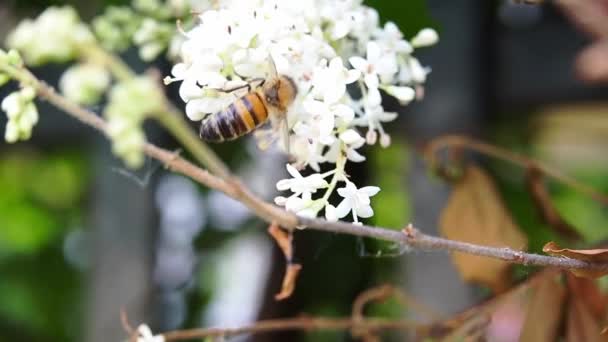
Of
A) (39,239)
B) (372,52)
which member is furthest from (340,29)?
(39,239)

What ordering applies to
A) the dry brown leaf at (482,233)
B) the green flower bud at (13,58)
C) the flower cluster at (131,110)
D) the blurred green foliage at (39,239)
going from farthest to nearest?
the blurred green foliage at (39,239) < the dry brown leaf at (482,233) < the green flower bud at (13,58) < the flower cluster at (131,110)

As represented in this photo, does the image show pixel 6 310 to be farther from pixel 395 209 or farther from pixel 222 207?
pixel 395 209

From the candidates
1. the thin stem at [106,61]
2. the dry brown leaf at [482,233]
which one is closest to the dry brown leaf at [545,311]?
the dry brown leaf at [482,233]

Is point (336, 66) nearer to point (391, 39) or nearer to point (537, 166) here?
point (391, 39)

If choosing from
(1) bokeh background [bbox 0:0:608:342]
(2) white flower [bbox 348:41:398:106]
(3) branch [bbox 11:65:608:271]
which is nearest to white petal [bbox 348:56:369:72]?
(2) white flower [bbox 348:41:398:106]

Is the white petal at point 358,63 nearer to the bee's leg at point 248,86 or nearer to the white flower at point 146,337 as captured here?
the bee's leg at point 248,86

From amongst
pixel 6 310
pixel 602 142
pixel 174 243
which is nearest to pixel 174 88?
pixel 174 243
